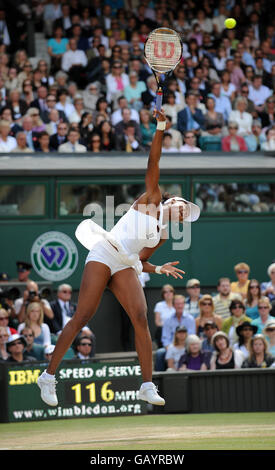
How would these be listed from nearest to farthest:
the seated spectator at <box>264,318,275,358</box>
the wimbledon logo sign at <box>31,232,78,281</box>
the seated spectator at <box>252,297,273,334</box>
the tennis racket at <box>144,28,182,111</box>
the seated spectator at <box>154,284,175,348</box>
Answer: the tennis racket at <box>144,28,182,111</box> < the seated spectator at <box>264,318,275,358</box> < the seated spectator at <box>252,297,273,334</box> < the seated spectator at <box>154,284,175,348</box> < the wimbledon logo sign at <box>31,232,78,281</box>

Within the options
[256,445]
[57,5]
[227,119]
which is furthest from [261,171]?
[256,445]

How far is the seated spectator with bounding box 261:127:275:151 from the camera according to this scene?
1845cm

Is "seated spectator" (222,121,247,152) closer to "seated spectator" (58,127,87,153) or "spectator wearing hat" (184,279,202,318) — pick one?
"seated spectator" (58,127,87,153)

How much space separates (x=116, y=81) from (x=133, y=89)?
343mm

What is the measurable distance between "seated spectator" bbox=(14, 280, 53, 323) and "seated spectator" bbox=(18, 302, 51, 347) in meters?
0.34

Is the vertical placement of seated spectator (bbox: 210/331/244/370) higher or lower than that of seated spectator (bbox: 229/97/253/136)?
lower

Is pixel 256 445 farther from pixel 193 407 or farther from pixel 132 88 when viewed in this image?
pixel 132 88

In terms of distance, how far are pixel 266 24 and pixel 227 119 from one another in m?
4.64

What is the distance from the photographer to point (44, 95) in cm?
1736

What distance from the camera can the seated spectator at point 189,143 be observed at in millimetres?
17703

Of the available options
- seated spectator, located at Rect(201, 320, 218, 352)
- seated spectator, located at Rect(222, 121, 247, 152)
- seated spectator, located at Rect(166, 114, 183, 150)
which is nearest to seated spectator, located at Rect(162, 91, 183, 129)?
seated spectator, located at Rect(166, 114, 183, 150)

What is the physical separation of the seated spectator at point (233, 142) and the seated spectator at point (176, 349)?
5.88 meters

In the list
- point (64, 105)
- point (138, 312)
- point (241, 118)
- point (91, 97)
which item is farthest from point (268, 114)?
point (138, 312)

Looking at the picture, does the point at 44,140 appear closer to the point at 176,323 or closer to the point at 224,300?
the point at 224,300
